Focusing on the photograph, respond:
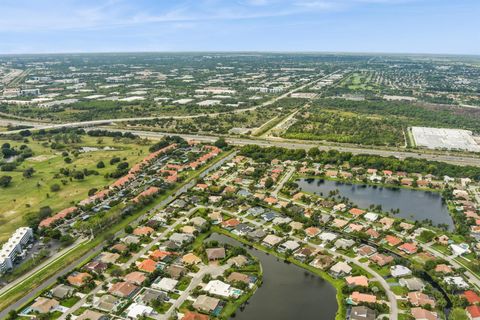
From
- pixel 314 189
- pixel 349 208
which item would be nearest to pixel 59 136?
pixel 314 189

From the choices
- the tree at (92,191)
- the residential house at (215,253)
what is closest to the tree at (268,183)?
the residential house at (215,253)

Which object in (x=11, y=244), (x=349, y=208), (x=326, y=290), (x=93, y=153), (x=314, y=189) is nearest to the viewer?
(x=326, y=290)

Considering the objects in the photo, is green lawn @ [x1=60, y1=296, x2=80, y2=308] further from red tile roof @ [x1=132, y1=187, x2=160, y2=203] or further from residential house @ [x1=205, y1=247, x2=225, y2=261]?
red tile roof @ [x1=132, y1=187, x2=160, y2=203]

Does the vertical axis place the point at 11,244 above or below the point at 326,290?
above

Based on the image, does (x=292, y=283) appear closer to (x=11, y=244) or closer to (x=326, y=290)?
(x=326, y=290)

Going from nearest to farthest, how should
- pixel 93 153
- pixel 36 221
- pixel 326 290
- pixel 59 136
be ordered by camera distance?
1. pixel 326 290
2. pixel 36 221
3. pixel 93 153
4. pixel 59 136

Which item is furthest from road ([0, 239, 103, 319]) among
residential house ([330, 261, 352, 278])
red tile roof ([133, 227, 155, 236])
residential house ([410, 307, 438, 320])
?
residential house ([410, 307, 438, 320])

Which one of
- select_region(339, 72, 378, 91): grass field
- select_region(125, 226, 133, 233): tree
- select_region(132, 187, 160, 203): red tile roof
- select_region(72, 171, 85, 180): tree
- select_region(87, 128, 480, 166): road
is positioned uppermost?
select_region(339, 72, 378, 91): grass field
